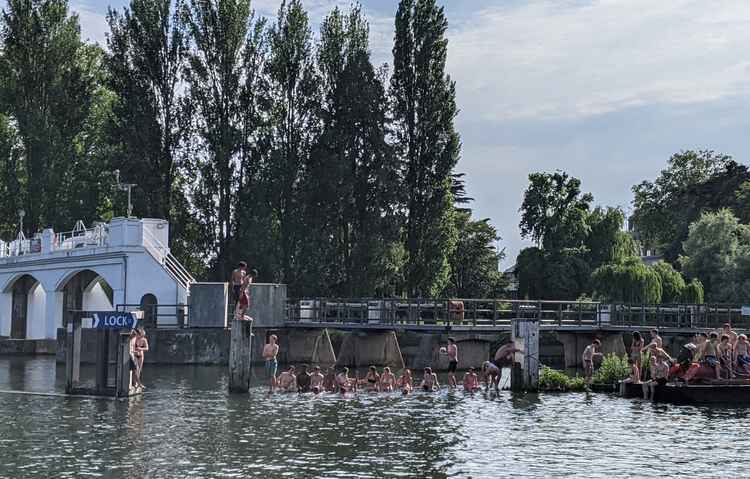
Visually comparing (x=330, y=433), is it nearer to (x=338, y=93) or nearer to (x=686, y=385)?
(x=686, y=385)

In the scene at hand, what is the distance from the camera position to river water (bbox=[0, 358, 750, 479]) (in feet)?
71.5

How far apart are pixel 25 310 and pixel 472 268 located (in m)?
40.7

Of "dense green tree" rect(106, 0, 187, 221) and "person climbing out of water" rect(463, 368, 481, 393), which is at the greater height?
"dense green tree" rect(106, 0, 187, 221)

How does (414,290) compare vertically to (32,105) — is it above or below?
below

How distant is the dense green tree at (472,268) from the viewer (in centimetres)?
9306

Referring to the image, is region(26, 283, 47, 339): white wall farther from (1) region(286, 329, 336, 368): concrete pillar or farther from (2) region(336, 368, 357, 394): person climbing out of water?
(2) region(336, 368, 357, 394): person climbing out of water

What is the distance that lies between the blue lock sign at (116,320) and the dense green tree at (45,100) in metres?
36.3

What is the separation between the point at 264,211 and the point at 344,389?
1049 inches

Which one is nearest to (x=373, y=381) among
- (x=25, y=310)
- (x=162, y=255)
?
(x=162, y=255)

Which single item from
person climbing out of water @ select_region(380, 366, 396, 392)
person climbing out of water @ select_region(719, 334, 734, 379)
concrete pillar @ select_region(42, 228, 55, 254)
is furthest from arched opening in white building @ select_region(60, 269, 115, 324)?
person climbing out of water @ select_region(719, 334, 734, 379)

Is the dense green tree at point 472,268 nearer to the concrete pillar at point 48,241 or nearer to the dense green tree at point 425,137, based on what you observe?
the dense green tree at point 425,137

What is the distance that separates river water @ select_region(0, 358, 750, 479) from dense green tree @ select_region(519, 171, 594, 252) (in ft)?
143

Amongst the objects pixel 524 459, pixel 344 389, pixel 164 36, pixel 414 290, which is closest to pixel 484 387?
pixel 344 389

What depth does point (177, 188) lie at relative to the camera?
214ft
